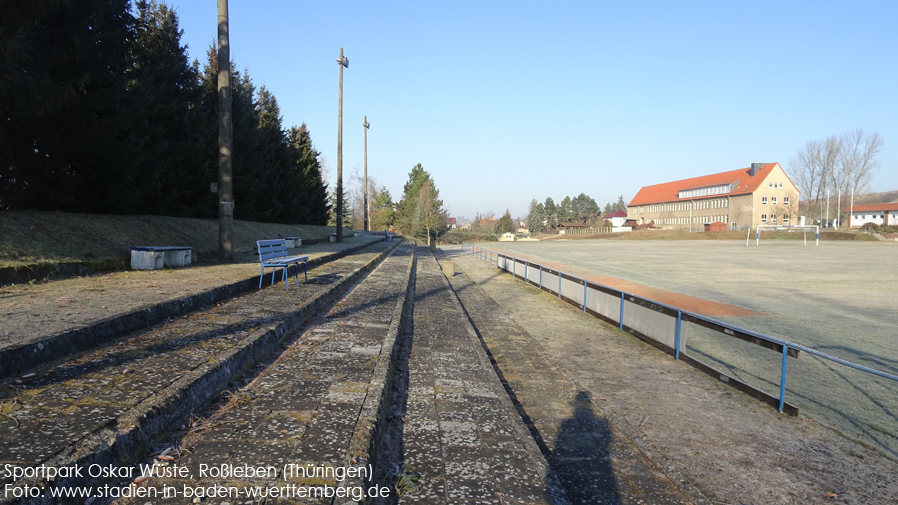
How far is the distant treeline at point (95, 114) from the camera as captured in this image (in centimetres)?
822

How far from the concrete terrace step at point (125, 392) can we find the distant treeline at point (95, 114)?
6.26m

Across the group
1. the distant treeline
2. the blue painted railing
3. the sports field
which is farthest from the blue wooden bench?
the sports field

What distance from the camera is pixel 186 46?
18.3 meters

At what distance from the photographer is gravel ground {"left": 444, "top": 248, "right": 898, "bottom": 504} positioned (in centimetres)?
374

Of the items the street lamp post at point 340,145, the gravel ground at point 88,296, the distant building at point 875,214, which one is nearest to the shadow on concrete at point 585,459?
the gravel ground at point 88,296

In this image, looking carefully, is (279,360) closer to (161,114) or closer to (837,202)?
(161,114)

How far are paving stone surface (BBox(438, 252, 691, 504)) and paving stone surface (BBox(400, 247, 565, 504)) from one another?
0.46 m

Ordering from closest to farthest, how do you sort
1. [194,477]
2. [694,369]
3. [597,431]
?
[194,477] < [597,431] < [694,369]

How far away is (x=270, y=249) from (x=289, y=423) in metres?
6.36

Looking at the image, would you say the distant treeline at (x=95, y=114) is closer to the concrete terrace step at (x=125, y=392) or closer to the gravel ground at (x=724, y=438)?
the concrete terrace step at (x=125, y=392)

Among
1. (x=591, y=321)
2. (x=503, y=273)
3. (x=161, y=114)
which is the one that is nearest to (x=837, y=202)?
(x=503, y=273)

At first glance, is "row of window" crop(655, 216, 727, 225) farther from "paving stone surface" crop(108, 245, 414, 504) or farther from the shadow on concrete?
"paving stone surface" crop(108, 245, 414, 504)

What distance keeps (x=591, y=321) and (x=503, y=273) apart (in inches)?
465

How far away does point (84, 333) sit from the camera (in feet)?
13.7
